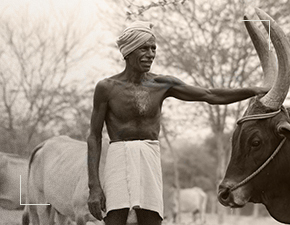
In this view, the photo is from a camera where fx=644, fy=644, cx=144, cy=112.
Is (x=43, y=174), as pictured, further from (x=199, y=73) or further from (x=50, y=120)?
(x=199, y=73)

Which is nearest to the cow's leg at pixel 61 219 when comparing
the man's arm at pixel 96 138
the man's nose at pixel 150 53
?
the man's arm at pixel 96 138

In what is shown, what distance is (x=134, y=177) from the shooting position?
3184mm

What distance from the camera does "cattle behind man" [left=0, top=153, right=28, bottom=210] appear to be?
22.7 feet

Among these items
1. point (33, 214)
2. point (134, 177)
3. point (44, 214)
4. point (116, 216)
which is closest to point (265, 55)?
point (134, 177)

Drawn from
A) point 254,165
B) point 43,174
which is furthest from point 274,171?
point 43,174

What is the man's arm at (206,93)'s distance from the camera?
134 inches

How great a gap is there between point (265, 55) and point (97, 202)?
1.28 meters

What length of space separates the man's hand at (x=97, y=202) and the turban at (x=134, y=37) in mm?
716

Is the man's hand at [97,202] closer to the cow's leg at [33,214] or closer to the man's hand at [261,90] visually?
the man's hand at [261,90]

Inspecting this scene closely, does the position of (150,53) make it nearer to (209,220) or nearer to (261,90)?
(261,90)

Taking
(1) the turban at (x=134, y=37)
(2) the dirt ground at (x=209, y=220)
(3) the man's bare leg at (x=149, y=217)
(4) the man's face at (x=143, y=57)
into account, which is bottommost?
(2) the dirt ground at (x=209, y=220)

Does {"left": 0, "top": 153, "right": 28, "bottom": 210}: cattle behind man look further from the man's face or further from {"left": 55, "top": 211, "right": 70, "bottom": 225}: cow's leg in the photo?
the man's face

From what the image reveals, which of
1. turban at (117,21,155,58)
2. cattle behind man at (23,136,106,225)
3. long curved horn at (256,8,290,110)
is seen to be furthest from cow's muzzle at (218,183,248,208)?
cattle behind man at (23,136,106,225)

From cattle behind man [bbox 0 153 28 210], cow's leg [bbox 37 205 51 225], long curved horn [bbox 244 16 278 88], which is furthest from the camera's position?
cow's leg [bbox 37 205 51 225]
